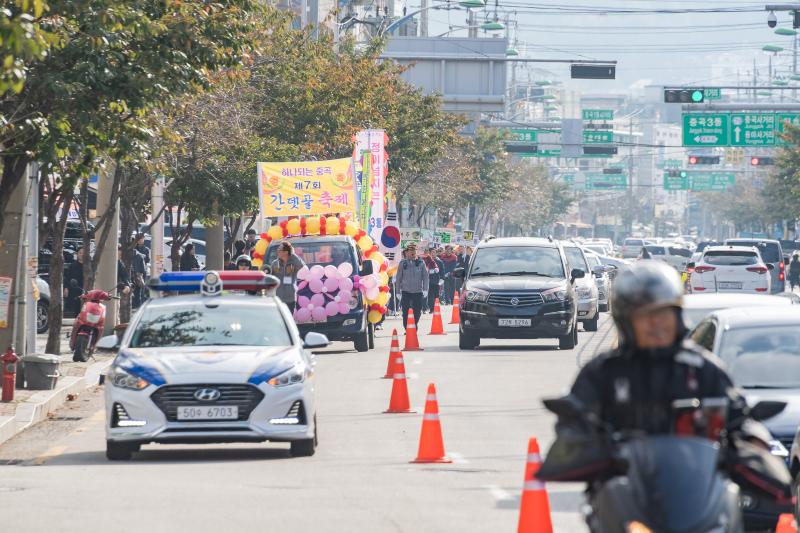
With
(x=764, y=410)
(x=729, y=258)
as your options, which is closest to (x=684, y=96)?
(x=729, y=258)

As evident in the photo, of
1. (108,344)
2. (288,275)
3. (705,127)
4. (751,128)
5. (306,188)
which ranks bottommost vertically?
(108,344)

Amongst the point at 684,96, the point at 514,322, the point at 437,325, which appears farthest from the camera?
the point at 684,96

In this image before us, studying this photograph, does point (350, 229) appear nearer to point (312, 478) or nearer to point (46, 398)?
point (46, 398)

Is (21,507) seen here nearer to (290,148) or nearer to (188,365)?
(188,365)

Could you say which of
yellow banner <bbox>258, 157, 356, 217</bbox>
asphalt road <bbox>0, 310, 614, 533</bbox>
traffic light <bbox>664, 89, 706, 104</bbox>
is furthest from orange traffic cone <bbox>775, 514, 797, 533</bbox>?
traffic light <bbox>664, 89, 706, 104</bbox>

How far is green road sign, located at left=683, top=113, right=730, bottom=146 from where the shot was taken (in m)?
76.3

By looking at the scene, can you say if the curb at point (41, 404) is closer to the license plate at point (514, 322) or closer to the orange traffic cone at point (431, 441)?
the orange traffic cone at point (431, 441)

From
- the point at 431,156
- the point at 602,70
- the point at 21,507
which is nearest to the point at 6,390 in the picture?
the point at 21,507

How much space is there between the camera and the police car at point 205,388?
1423 centimetres

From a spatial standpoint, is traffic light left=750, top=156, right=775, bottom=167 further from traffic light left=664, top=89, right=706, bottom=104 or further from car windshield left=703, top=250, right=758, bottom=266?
car windshield left=703, top=250, right=758, bottom=266

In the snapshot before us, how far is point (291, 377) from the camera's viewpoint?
14500 millimetres

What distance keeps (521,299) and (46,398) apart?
12239 millimetres

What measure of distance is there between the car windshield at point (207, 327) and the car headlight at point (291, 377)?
55cm

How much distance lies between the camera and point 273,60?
124 ft
